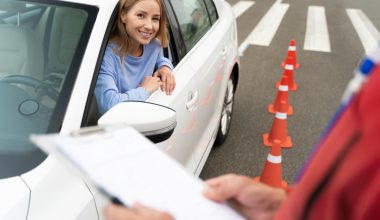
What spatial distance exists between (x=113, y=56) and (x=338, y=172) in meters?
1.79

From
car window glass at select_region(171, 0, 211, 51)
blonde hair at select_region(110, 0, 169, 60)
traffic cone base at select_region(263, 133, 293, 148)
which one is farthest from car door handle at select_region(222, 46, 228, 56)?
traffic cone base at select_region(263, 133, 293, 148)

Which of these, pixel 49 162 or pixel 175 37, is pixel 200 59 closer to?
pixel 175 37

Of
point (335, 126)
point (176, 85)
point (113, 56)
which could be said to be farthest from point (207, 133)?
point (335, 126)

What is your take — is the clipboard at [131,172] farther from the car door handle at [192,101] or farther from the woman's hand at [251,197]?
the car door handle at [192,101]

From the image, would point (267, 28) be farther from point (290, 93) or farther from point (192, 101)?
point (192, 101)

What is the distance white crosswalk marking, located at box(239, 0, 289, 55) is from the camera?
7.96m

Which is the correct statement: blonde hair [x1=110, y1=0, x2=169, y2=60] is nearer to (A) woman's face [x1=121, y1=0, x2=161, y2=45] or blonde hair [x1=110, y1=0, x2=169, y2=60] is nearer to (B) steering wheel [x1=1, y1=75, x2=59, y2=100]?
(A) woman's face [x1=121, y1=0, x2=161, y2=45]

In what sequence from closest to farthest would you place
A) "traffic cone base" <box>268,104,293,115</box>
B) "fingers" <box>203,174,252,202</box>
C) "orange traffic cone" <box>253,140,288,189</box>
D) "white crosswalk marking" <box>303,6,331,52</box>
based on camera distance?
"fingers" <box>203,174,252,202</box>, "orange traffic cone" <box>253,140,288,189</box>, "traffic cone base" <box>268,104,293,115</box>, "white crosswalk marking" <box>303,6,331,52</box>

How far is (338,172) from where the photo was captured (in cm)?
57

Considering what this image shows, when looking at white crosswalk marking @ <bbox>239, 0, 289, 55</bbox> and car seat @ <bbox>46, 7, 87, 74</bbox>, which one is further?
white crosswalk marking @ <bbox>239, 0, 289, 55</bbox>

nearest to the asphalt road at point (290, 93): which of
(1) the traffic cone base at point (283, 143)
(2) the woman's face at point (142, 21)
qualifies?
(1) the traffic cone base at point (283, 143)

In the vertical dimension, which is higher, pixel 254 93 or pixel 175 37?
pixel 175 37

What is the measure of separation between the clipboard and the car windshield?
25.8 inches

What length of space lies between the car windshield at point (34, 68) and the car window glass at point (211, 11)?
67.0 inches
